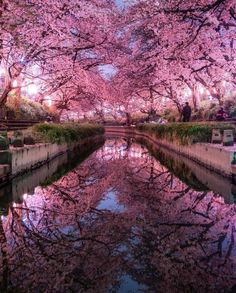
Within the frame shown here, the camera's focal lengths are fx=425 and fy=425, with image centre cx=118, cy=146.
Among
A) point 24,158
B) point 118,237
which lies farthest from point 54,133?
point 118,237

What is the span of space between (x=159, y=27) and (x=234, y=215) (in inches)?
704

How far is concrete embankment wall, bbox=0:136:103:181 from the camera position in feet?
45.2

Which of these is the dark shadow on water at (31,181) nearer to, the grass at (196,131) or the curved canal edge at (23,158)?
the curved canal edge at (23,158)

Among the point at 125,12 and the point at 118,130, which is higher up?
the point at 125,12

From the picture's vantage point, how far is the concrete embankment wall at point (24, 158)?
45.2 feet

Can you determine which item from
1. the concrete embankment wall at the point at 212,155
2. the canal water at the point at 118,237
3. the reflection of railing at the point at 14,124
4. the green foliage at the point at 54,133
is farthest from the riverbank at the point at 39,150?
the concrete embankment wall at the point at 212,155

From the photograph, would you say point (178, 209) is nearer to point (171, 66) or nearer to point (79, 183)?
point (79, 183)

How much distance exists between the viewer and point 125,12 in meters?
29.8

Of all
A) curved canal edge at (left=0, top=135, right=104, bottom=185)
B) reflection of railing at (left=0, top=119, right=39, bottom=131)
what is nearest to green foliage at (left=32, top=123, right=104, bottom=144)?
curved canal edge at (left=0, top=135, right=104, bottom=185)

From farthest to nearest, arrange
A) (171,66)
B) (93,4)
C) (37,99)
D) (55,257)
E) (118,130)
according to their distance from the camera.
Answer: (118,130), (37,99), (171,66), (93,4), (55,257)

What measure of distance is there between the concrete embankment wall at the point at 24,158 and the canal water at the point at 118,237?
652 mm

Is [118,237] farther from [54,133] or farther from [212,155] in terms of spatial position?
[54,133]

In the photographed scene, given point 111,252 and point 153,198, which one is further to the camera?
point 153,198

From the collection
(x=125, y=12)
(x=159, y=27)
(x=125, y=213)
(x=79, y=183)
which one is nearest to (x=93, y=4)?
(x=159, y=27)
